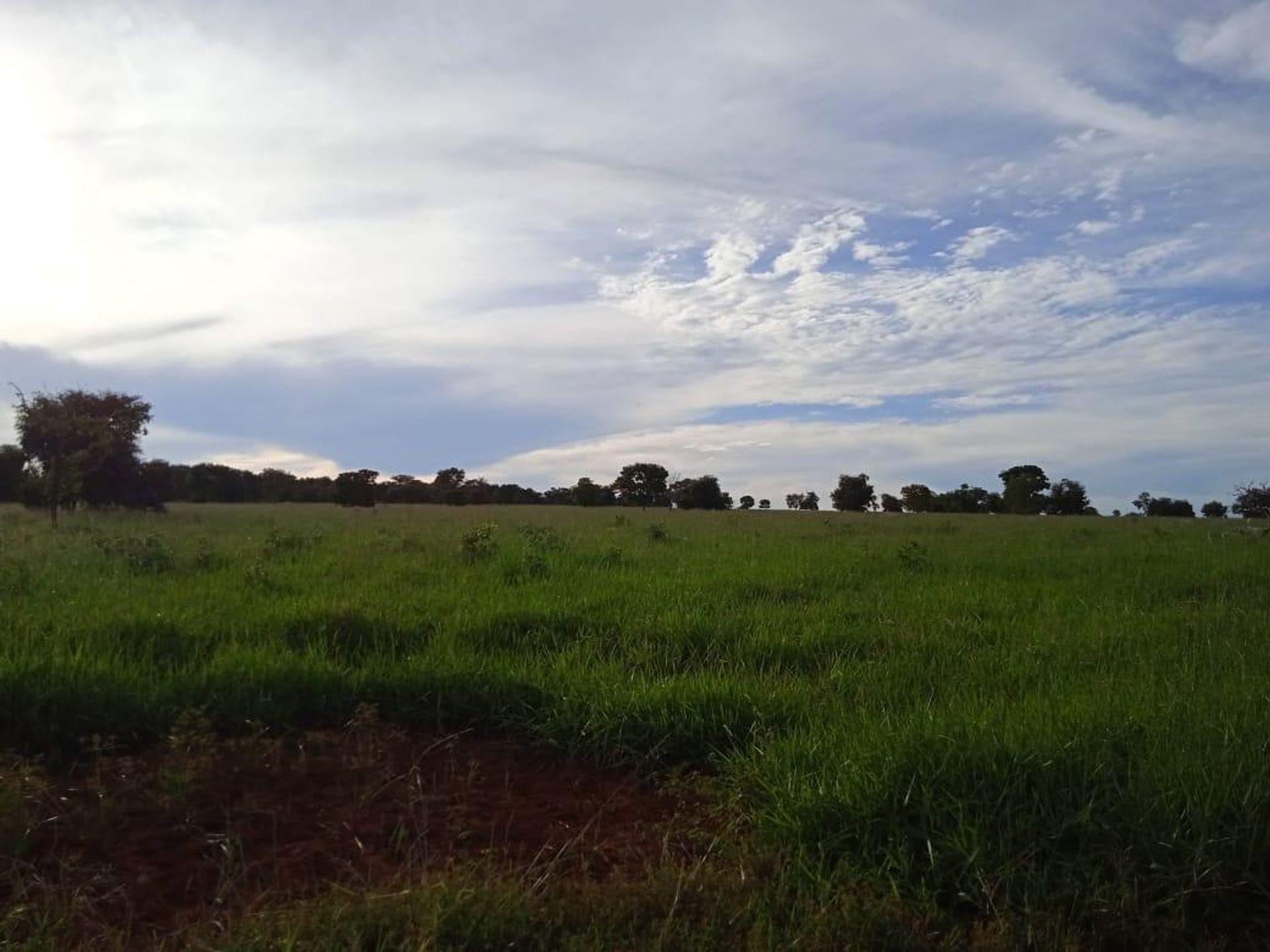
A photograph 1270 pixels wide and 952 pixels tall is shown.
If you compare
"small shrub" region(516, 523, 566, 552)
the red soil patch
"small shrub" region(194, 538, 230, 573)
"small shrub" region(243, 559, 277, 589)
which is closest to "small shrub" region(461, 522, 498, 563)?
"small shrub" region(516, 523, 566, 552)

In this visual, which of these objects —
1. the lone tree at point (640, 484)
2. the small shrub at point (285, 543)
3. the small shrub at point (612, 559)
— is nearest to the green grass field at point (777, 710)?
the small shrub at point (612, 559)

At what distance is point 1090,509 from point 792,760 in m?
68.0

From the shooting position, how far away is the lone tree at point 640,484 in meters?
71.0

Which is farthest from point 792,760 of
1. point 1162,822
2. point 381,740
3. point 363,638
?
point 363,638

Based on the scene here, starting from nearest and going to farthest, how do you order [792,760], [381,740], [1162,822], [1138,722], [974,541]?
[1162,822]
[792,760]
[1138,722]
[381,740]
[974,541]

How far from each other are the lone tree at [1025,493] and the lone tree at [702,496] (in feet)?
64.5

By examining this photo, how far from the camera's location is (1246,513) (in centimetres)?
4928

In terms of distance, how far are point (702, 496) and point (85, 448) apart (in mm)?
44567

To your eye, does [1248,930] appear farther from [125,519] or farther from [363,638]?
[125,519]

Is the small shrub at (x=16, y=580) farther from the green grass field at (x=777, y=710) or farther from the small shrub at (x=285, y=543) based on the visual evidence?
the small shrub at (x=285, y=543)

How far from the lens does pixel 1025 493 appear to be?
211ft

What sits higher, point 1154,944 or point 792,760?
point 792,760

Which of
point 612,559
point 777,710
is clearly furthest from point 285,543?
point 777,710

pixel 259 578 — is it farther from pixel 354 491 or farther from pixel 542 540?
pixel 354 491
